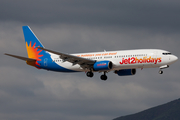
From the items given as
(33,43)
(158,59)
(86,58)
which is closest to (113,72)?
(86,58)

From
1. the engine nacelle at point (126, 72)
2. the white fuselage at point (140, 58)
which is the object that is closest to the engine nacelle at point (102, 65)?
the white fuselage at point (140, 58)

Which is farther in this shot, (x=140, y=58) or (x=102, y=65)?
(x=102, y=65)

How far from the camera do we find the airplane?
82.7m

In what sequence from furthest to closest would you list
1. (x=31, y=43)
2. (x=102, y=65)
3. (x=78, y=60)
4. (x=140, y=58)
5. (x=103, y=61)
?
(x=31, y=43) < (x=78, y=60) < (x=103, y=61) < (x=102, y=65) < (x=140, y=58)

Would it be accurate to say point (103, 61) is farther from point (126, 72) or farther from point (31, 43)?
point (31, 43)

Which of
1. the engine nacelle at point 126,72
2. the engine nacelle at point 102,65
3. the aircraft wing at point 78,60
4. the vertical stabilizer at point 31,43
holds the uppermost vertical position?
the vertical stabilizer at point 31,43

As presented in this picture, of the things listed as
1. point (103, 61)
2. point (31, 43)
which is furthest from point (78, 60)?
point (31, 43)

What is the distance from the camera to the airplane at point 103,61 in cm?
8269

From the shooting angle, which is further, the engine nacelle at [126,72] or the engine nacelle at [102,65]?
the engine nacelle at [126,72]

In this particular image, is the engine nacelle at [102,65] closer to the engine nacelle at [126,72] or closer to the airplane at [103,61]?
the airplane at [103,61]

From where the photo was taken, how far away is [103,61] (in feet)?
281

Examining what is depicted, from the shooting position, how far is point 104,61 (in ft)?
281

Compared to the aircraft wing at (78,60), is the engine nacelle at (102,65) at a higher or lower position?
lower

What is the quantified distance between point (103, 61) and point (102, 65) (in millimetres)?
1224
